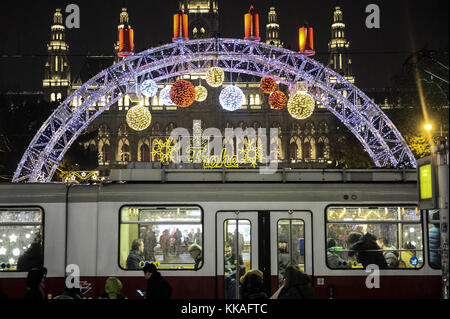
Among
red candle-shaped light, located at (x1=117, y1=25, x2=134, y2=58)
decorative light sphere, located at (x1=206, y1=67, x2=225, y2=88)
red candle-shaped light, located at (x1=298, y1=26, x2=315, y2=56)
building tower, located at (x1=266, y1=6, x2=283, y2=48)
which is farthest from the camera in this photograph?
building tower, located at (x1=266, y1=6, x2=283, y2=48)

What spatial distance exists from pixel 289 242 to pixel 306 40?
47.6 feet

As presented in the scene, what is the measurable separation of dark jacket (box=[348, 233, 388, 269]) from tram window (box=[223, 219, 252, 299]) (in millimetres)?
1656

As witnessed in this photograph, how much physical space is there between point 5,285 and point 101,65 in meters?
76.9

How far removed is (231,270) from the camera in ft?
35.2

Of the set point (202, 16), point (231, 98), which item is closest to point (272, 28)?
point (202, 16)

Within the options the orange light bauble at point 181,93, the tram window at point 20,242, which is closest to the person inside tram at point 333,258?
the tram window at point 20,242

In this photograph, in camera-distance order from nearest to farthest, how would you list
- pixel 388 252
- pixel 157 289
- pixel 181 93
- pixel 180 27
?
1. pixel 157 289
2. pixel 388 252
3. pixel 181 93
4. pixel 180 27

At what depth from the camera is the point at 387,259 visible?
35.6ft

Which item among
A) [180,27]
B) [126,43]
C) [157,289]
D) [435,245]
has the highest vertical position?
[180,27]

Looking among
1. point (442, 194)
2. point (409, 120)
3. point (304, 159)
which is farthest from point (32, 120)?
point (304, 159)

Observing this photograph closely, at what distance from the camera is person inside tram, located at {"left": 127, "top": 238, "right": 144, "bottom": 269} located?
10836 mm

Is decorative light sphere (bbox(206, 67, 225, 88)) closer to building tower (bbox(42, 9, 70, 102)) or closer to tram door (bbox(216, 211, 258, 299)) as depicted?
tram door (bbox(216, 211, 258, 299))

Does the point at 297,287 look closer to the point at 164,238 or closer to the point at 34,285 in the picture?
the point at 34,285

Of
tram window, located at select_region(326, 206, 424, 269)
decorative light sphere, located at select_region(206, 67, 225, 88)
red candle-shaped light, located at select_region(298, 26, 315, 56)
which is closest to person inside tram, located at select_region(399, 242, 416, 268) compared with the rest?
tram window, located at select_region(326, 206, 424, 269)
